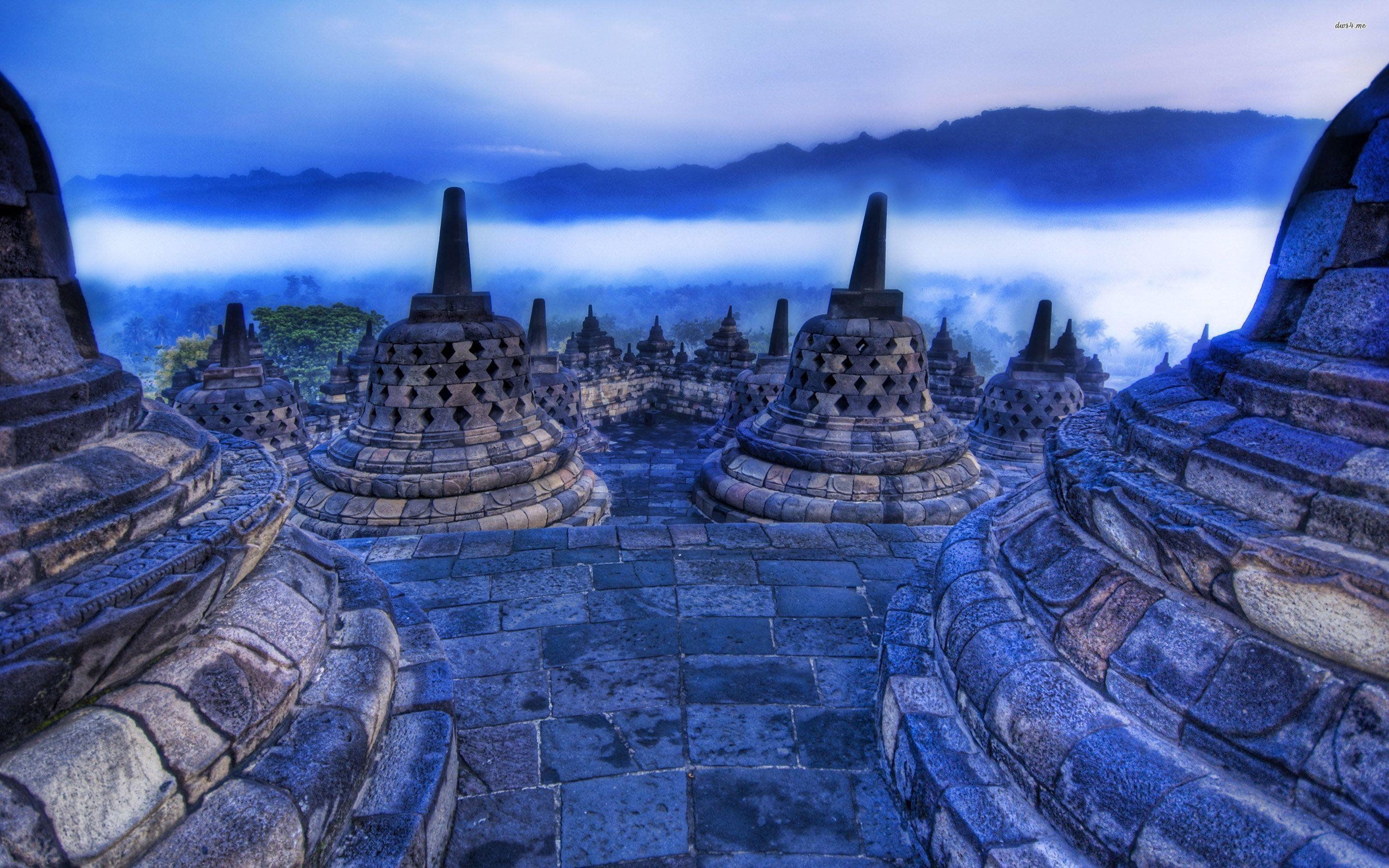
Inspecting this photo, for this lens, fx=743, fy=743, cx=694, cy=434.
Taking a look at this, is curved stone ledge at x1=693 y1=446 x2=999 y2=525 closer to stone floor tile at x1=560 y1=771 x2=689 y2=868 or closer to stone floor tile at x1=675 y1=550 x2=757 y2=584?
stone floor tile at x1=675 y1=550 x2=757 y2=584

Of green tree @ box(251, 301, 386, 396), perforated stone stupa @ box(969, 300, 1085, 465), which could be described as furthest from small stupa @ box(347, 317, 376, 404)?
green tree @ box(251, 301, 386, 396)

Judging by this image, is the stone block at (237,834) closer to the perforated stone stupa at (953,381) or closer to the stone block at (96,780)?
the stone block at (96,780)

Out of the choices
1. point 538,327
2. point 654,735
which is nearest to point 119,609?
point 654,735

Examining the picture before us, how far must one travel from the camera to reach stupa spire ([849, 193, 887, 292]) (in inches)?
268


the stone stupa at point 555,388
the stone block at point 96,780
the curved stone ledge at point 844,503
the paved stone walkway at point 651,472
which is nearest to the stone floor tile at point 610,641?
the stone block at point 96,780

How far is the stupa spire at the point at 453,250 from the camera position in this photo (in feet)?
20.4

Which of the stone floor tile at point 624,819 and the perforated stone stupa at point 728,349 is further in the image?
the perforated stone stupa at point 728,349

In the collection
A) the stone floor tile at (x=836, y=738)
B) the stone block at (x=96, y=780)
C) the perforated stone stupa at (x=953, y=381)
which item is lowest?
the perforated stone stupa at (x=953, y=381)

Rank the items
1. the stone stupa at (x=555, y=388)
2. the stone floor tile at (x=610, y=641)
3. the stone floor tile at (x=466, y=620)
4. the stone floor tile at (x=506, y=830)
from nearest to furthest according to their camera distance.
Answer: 1. the stone floor tile at (x=506, y=830)
2. the stone floor tile at (x=610, y=641)
3. the stone floor tile at (x=466, y=620)
4. the stone stupa at (x=555, y=388)

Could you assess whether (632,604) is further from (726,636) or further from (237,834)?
(237,834)

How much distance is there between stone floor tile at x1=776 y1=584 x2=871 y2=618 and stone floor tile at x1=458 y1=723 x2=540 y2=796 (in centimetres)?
150

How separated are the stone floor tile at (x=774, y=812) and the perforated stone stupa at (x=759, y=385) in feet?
27.6

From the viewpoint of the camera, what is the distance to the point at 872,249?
22.7ft

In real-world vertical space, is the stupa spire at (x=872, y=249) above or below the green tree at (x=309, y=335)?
above
